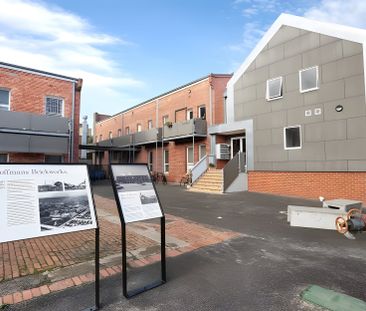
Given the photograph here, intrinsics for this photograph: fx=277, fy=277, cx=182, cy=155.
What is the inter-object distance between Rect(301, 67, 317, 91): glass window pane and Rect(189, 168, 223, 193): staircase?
6396 millimetres

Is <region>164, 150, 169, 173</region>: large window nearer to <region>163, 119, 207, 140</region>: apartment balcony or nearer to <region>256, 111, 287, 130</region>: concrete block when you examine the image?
<region>163, 119, 207, 140</region>: apartment balcony

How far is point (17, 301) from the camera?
3338 mm

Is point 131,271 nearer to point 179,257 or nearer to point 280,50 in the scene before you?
point 179,257

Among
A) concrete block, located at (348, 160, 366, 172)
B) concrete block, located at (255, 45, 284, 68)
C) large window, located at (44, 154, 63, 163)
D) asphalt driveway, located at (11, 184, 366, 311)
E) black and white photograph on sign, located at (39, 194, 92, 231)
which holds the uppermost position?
concrete block, located at (255, 45, 284, 68)

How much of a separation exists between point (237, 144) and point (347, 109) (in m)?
7.30

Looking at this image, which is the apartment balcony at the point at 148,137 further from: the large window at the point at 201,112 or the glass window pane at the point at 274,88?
the glass window pane at the point at 274,88

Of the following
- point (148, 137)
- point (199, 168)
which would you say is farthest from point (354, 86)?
point (148, 137)

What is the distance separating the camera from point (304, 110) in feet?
44.7

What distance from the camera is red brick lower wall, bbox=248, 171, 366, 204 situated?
11656 millimetres

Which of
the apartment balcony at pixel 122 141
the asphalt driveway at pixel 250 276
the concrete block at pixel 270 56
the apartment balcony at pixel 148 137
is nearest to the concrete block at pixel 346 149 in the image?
the concrete block at pixel 270 56

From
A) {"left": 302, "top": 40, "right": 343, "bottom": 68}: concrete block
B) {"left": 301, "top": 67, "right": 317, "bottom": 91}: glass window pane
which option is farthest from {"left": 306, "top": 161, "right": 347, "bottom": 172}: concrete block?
{"left": 302, "top": 40, "right": 343, "bottom": 68}: concrete block

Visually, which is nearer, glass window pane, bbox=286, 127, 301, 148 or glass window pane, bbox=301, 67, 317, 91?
glass window pane, bbox=301, 67, 317, 91

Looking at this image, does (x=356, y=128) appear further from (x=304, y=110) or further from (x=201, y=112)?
(x=201, y=112)

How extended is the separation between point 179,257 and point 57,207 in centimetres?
252
